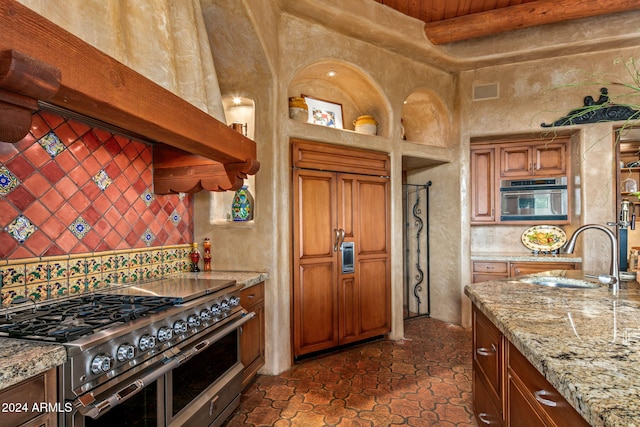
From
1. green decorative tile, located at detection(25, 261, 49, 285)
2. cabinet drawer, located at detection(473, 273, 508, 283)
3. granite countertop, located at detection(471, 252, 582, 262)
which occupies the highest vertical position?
green decorative tile, located at detection(25, 261, 49, 285)

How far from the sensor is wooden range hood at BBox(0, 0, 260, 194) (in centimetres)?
85

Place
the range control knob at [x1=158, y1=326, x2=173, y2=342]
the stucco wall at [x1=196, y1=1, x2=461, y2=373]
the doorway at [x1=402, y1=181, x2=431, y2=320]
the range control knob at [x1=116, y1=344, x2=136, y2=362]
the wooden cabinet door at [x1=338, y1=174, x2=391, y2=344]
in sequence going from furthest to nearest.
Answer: the doorway at [x1=402, y1=181, x2=431, y2=320]
the wooden cabinet door at [x1=338, y1=174, x2=391, y2=344]
the stucco wall at [x1=196, y1=1, x2=461, y2=373]
the range control knob at [x1=158, y1=326, x2=173, y2=342]
the range control knob at [x1=116, y1=344, x2=136, y2=362]

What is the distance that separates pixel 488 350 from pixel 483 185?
292 cm

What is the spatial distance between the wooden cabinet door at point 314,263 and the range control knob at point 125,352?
5.71 feet

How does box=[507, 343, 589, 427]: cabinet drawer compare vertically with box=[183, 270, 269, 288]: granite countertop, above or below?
below

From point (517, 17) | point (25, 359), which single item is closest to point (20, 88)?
point (25, 359)

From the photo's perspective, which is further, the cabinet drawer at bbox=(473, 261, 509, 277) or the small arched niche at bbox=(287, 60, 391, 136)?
the cabinet drawer at bbox=(473, 261, 509, 277)

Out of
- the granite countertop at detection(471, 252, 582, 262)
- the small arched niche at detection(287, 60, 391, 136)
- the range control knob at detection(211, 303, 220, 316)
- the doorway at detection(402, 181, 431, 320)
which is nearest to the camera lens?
the range control knob at detection(211, 303, 220, 316)

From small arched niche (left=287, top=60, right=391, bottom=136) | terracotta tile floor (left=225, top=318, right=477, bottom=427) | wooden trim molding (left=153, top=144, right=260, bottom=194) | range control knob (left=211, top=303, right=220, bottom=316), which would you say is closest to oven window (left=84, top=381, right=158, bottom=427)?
range control knob (left=211, top=303, right=220, bottom=316)

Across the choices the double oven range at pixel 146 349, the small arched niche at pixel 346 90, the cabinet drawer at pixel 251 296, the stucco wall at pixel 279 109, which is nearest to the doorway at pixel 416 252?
the stucco wall at pixel 279 109

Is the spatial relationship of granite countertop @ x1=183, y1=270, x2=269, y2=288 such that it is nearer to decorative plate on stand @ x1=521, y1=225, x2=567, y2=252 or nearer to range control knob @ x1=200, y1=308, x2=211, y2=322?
range control knob @ x1=200, y1=308, x2=211, y2=322

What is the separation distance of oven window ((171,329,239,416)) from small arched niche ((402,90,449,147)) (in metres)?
3.36

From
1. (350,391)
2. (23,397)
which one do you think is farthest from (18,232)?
(350,391)

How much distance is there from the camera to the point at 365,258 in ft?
11.3
